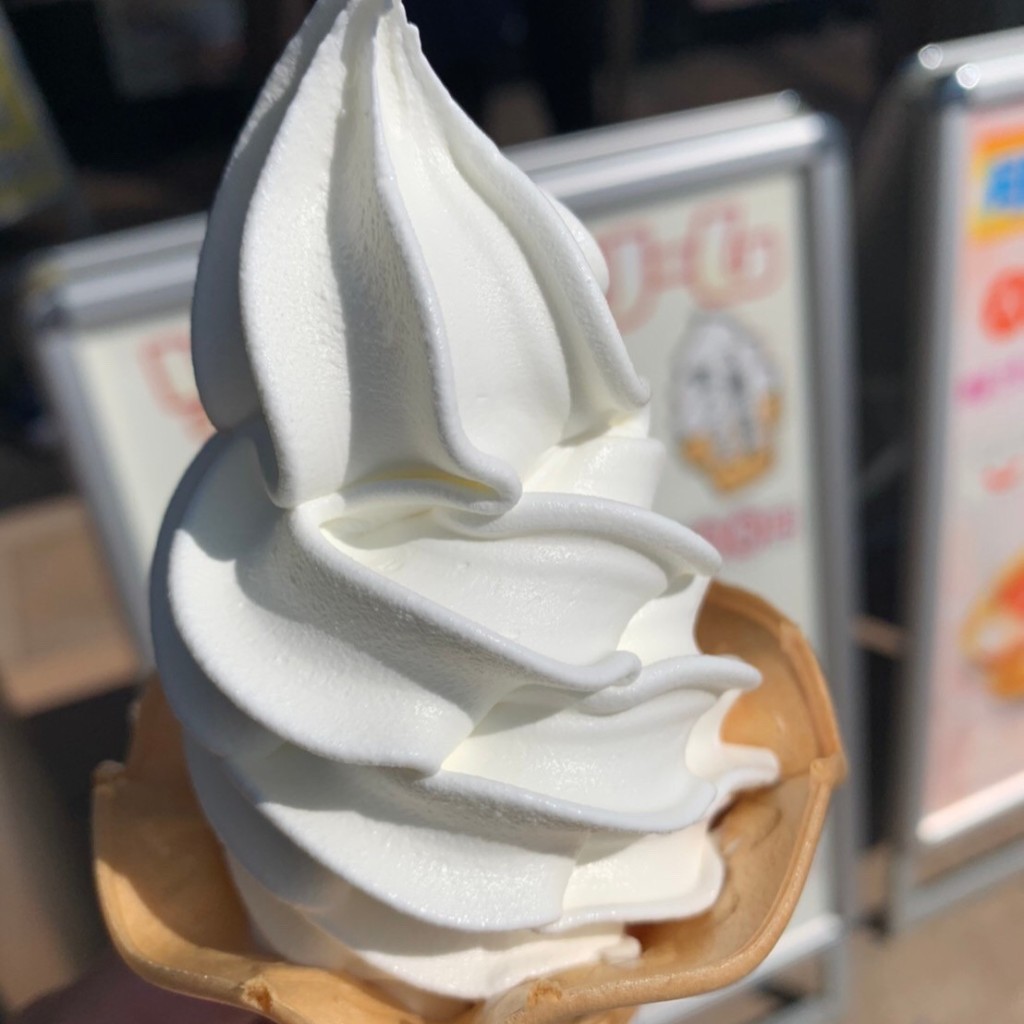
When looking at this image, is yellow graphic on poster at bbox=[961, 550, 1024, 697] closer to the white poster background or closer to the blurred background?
the blurred background

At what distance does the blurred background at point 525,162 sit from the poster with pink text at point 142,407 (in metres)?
0.17

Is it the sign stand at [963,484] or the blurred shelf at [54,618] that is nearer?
the sign stand at [963,484]

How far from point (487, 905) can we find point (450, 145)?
2.58 ft

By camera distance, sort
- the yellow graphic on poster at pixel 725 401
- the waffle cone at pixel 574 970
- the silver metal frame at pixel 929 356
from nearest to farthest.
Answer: the waffle cone at pixel 574 970 < the silver metal frame at pixel 929 356 < the yellow graphic on poster at pixel 725 401

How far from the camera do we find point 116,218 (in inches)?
131

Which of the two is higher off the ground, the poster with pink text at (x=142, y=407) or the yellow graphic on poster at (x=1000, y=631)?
the poster with pink text at (x=142, y=407)

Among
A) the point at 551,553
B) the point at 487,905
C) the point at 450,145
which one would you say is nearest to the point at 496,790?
the point at 487,905

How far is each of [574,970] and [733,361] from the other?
1181mm

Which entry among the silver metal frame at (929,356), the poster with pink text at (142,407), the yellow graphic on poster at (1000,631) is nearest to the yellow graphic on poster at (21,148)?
the poster with pink text at (142,407)

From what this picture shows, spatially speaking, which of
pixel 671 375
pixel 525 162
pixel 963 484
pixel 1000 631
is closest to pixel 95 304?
pixel 525 162

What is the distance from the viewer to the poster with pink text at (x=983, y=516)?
1.66m

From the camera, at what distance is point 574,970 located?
95 cm

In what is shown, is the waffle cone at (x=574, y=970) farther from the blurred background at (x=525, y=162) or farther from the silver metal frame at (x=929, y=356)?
the silver metal frame at (x=929, y=356)

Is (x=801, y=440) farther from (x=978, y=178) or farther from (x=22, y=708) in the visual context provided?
(x=22, y=708)
